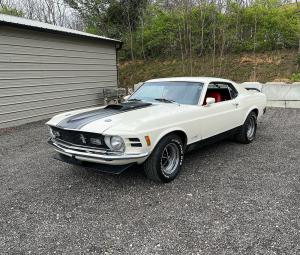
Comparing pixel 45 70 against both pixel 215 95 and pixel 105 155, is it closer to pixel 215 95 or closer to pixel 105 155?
pixel 215 95

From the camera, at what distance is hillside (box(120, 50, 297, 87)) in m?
13.0

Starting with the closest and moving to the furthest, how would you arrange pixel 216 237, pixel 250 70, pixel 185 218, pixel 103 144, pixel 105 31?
pixel 216 237, pixel 185 218, pixel 103 144, pixel 250 70, pixel 105 31

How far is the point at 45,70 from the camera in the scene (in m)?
10.3

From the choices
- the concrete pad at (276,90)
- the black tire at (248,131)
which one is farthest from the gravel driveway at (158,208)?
the concrete pad at (276,90)

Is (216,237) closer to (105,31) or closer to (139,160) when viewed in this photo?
(139,160)

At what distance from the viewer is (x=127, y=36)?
1816 cm

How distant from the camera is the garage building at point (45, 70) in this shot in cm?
906

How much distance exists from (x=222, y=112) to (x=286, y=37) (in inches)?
430

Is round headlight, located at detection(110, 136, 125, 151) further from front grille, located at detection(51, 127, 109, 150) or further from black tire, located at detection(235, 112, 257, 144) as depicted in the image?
black tire, located at detection(235, 112, 257, 144)

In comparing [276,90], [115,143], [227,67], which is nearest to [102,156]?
[115,143]

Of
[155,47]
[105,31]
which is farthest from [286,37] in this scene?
[105,31]

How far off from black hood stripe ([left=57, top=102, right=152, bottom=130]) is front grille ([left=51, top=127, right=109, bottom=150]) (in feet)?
0.29

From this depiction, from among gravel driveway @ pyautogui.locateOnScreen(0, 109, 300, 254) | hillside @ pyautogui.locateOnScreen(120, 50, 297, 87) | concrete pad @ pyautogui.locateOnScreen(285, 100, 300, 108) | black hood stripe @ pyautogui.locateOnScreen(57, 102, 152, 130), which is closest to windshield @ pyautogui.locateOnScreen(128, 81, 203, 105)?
black hood stripe @ pyautogui.locateOnScreen(57, 102, 152, 130)

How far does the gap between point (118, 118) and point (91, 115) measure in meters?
0.55
